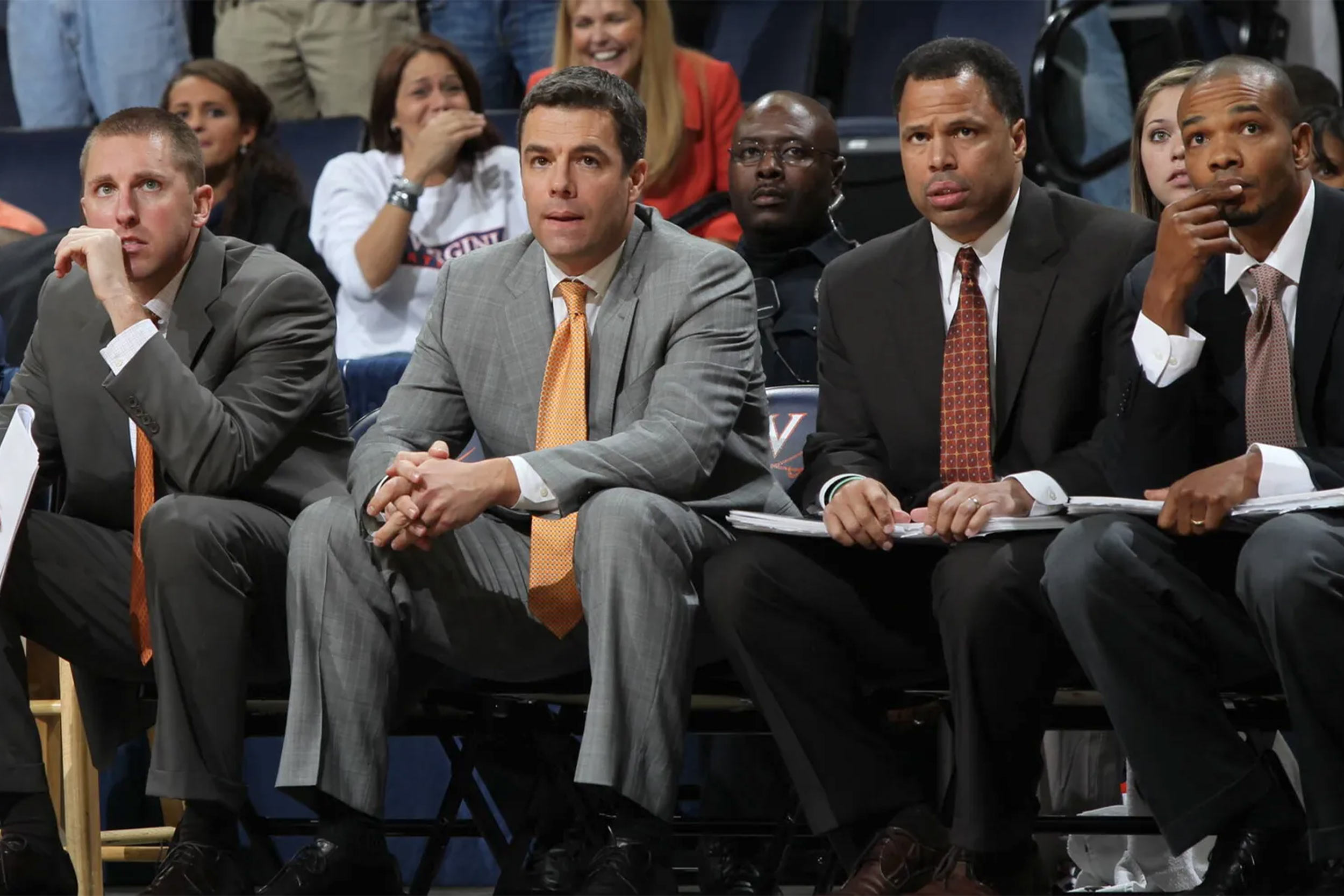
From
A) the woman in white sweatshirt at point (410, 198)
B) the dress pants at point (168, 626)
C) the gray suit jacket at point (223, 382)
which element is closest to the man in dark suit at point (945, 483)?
the dress pants at point (168, 626)

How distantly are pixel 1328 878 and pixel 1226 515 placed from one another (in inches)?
18.8

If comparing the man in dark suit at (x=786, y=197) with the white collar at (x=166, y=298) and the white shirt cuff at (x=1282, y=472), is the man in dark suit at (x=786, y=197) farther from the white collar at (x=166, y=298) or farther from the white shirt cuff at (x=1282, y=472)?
the white shirt cuff at (x=1282, y=472)

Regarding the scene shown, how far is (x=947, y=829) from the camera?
2691 millimetres

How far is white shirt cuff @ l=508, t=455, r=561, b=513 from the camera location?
2.79 metres

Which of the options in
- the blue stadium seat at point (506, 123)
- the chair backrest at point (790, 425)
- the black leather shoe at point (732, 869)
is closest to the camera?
the black leather shoe at point (732, 869)

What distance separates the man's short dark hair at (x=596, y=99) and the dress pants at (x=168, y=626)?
0.80 metres

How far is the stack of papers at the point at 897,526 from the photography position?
8.63 feet

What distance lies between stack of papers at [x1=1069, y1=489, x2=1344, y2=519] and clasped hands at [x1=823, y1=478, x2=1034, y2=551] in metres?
0.10

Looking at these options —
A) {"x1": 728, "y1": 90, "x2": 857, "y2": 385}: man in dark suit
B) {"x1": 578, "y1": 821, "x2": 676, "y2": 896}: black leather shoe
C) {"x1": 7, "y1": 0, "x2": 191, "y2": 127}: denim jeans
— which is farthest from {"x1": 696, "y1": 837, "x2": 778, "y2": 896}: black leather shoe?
{"x1": 7, "y1": 0, "x2": 191, "y2": 127}: denim jeans

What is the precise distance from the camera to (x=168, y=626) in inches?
110

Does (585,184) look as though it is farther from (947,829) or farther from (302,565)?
(947,829)

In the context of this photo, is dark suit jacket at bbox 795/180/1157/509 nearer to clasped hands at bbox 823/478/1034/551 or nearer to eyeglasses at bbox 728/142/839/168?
clasped hands at bbox 823/478/1034/551

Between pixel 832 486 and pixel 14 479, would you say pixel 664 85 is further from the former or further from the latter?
pixel 14 479

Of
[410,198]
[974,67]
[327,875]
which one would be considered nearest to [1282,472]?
[974,67]
